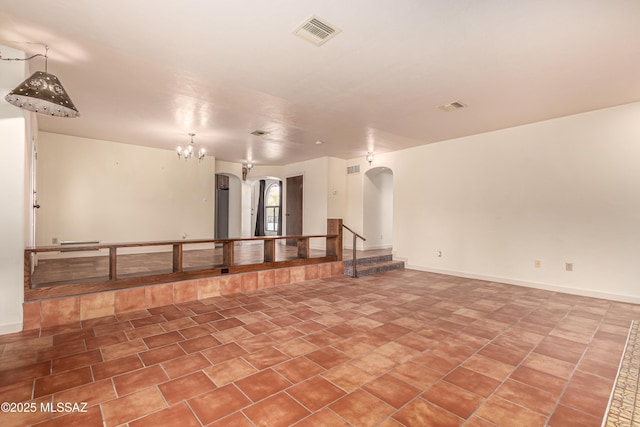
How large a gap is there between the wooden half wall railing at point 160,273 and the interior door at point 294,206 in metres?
2.95

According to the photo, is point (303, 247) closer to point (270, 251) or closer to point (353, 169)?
point (270, 251)

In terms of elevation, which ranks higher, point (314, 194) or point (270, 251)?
point (314, 194)

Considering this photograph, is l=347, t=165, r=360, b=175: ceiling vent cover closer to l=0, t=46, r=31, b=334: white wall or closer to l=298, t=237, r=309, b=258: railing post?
l=298, t=237, r=309, b=258: railing post

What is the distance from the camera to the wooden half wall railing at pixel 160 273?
3.09 m

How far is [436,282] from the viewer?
5348mm

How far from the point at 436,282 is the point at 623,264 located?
2.55m

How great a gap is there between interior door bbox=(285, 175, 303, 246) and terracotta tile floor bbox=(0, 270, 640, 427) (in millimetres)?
5143

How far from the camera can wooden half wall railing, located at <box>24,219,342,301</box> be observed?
3086mm

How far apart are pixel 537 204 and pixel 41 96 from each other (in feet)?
21.4

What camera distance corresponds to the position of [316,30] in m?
2.48

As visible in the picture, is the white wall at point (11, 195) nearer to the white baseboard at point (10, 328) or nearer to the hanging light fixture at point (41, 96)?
the white baseboard at point (10, 328)

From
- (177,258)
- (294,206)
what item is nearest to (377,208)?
(294,206)

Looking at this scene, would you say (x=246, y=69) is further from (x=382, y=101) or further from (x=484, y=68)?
(x=484, y=68)

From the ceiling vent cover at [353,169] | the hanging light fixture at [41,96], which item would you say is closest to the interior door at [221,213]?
the ceiling vent cover at [353,169]
